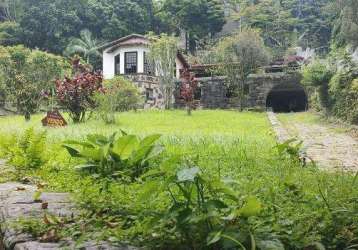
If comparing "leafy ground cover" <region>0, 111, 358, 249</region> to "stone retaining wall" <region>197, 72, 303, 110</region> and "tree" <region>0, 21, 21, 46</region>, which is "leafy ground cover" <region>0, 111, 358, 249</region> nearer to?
"stone retaining wall" <region>197, 72, 303, 110</region>

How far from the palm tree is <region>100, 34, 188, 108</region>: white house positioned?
269 inches

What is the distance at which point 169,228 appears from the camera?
2.15m

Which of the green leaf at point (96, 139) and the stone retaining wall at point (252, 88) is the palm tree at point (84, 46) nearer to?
the stone retaining wall at point (252, 88)

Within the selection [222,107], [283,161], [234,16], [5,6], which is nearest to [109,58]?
[222,107]

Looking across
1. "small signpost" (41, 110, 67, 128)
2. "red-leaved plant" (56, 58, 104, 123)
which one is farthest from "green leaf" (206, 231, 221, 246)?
"red-leaved plant" (56, 58, 104, 123)

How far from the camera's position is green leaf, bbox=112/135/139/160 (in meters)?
3.55

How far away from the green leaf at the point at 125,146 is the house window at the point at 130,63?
27.3 meters

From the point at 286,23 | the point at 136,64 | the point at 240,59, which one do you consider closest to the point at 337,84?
the point at 240,59

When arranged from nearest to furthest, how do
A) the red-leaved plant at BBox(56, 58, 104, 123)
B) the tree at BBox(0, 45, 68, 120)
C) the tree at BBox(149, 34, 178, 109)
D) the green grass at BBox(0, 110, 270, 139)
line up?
the green grass at BBox(0, 110, 270, 139) < the red-leaved plant at BBox(56, 58, 104, 123) < the tree at BBox(149, 34, 178, 109) < the tree at BBox(0, 45, 68, 120)

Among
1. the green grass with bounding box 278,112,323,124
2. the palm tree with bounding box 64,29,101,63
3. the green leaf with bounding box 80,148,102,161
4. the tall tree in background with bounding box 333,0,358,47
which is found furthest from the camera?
the palm tree with bounding box 64,29,101,63

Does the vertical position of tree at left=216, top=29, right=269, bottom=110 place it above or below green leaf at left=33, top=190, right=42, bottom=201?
above

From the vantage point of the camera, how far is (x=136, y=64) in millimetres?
30594

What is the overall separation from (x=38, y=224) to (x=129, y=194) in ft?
2.31

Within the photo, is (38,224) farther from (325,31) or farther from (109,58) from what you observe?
(325,31)
